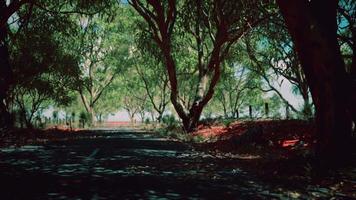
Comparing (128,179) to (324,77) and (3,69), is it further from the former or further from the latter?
(3,69)

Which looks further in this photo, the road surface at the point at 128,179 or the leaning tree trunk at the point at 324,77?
the leaning tree trunk at the point at 324,77

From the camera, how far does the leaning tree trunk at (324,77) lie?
1026 centimetres

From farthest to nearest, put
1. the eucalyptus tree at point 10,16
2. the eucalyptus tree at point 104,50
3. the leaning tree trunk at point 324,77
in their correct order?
the eucalyptus tree at point 104,50 → the eucalyptus tree at point 10,16 → the leaning tree trunk at point 324,77

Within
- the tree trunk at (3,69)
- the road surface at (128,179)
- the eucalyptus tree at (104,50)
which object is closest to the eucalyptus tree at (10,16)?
the tree trunk at (3,69)

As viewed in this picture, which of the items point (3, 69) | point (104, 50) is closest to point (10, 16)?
A: point (3, 69)

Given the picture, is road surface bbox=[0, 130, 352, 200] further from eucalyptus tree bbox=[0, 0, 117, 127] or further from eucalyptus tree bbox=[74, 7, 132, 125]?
→ eucalyptus tree bbox=[74, 7, 132, 125]

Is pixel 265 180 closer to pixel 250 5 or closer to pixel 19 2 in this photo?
pixel 250 5

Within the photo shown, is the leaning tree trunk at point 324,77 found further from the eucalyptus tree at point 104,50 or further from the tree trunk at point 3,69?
the eucalyptus tree at point 104,50

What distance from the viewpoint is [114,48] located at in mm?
66250

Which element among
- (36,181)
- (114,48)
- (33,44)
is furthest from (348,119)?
(114,48)

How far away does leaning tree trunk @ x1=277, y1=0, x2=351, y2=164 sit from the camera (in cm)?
1026

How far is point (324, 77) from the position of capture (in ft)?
33.7

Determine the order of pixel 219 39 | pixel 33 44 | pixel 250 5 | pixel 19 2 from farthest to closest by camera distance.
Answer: pixel 33 44 → pixel 219 39 → pixel 19 2 → pixel 250 5

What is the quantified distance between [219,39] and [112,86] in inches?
2123
